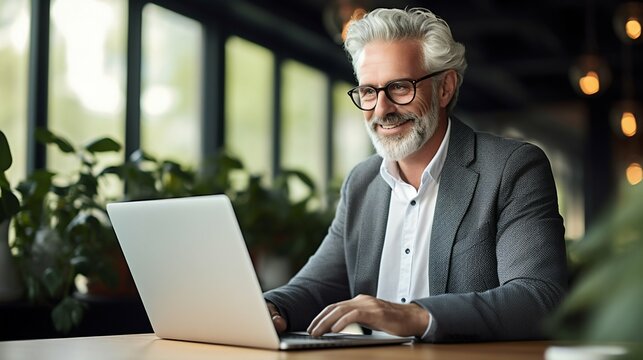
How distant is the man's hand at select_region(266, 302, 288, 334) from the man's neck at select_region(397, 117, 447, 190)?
1.78 ft

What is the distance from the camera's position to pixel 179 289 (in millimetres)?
1778

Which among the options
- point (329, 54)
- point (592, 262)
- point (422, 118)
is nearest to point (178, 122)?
point (329, 54)

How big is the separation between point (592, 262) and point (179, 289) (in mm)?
1175

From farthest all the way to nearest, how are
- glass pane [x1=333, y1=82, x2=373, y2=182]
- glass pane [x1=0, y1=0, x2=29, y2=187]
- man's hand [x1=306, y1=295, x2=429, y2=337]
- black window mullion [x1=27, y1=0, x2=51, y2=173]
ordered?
1. glass pane [x1=333, y1=82, x2=373, y2=182]
2. black window mullion [x1=27, y1=0, x2=51, y2=173]
3. glass pane [x1=0, y1=0, x2=29, y2=187]
4. man's hand [x1=306, y1=295, x2=429, y2=337]

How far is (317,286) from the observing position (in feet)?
7.90

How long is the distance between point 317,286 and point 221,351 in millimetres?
753

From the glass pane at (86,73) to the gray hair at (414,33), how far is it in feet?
9.35

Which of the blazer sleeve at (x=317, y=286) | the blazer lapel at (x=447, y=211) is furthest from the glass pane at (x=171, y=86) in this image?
the blazer lapel at (x=447, y=211)

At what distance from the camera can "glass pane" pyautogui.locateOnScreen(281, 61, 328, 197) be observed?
7.71m

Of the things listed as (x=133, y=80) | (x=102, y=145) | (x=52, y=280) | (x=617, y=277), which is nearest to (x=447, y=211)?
(x=617, y=277)

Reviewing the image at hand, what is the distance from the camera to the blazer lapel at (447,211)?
2221 millimetres

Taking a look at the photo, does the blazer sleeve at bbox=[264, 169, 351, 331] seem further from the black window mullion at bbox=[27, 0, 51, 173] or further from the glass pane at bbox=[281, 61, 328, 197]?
the glass pane at bbox=[281, 61, 328, 197]

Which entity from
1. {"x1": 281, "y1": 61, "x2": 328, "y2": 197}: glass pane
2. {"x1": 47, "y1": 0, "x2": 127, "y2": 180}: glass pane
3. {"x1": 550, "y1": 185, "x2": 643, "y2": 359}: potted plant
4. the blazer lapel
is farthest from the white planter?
{"x1": 281, "y1": 61, "x2": 328, "y2": 197}: glass pane

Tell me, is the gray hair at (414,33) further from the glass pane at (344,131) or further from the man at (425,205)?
the glass pane at (344,131)
